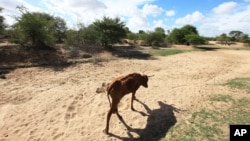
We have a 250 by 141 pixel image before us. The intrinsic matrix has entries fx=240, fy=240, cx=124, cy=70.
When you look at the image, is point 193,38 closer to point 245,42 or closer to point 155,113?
point 245,42

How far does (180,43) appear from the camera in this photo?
1262 inches

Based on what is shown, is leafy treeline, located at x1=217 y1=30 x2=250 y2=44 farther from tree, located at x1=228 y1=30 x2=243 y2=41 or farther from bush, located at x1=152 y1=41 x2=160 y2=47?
bush, located at x1=152 y1=41 x2=160 y2=47

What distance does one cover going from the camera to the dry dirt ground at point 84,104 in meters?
5.51

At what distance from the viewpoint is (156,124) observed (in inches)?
229

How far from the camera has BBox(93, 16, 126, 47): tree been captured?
1867 cm

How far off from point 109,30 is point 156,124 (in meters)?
13.7

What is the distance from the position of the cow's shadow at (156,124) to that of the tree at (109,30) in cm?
1253

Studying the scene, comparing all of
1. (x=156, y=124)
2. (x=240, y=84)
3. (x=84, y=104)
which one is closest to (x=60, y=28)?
(x=84, y=104)

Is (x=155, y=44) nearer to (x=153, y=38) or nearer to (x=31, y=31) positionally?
(x=153, y=38)

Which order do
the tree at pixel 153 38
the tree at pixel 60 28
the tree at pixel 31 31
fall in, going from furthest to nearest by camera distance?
1. the tree at pixel 153 38
2. the tree at pixel 60 28
3. the tree at pixel 31 31

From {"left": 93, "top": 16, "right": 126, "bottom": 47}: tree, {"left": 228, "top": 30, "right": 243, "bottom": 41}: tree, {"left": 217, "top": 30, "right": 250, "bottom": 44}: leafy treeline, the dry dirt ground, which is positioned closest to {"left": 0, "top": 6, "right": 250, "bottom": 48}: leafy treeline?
{"left": 93, "top": 16, "right": 126, "bottom": 47}: tree

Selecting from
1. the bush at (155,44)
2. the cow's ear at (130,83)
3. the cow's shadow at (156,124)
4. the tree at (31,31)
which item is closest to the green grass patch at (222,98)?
the cow's shadow at (156,124)

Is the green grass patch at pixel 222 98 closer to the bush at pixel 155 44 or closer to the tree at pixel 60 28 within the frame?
the tree at pixel 60 28

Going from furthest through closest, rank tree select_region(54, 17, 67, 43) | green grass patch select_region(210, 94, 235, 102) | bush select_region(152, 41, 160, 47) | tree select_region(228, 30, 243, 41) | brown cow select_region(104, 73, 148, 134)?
tree select_region(228, 30, 243, 41), bush select_region(152, 41, 160, 47), tree select_region(54, 17, 67, 43), green grass patch select_region(210, 94, 235, 102), brown cow select_region(104, 73, 148, 134)
